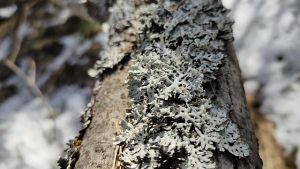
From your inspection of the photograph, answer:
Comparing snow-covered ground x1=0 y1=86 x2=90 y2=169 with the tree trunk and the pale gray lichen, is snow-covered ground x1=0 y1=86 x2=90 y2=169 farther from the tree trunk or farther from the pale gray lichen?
the pale gray lichen

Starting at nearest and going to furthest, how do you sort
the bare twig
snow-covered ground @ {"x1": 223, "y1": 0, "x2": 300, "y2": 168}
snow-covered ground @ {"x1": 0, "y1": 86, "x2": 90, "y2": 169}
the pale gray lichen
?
the pale gray lichen, snow-covered ground @ {"x1": 223, "y1": 0, "x2": 300, "y2": 168}, snow-covered ground @ {"x1": 0, "y1": 86, "x2": 90, "y2": 169}, the bare twig

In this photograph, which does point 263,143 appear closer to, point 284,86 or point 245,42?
point 284,86

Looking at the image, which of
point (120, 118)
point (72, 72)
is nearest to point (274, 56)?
point (72, 72)

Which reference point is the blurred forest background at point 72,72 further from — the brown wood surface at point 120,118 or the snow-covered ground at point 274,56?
the brown wood surface at point 120,118

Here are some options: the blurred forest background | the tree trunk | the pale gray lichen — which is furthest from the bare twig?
the pale gray lichen

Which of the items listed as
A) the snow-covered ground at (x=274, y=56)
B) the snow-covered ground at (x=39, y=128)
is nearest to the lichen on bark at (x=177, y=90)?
the snow-covered ground at (x=274, y=56)
